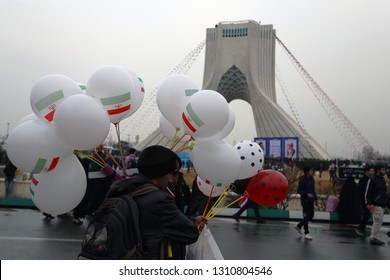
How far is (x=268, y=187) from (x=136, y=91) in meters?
1.44

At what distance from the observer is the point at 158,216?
211 centimetres

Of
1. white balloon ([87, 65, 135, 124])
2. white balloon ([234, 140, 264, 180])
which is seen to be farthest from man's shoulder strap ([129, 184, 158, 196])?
white balloon ([234, 140, 264, 180])

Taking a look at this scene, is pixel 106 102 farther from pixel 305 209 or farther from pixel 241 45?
pixel 241 45

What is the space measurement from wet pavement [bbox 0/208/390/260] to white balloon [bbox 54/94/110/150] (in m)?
3.30

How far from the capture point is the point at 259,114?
145 feet

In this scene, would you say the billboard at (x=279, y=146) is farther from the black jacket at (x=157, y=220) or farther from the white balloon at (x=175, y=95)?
the black jacket at (x=157, y=220)

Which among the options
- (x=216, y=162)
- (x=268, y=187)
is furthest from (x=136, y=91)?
(x=268, y=187)

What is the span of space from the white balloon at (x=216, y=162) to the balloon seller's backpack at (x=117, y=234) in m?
1.10

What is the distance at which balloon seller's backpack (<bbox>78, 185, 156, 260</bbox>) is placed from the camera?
2.05m

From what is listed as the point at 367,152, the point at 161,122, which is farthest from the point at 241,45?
the point at 161,122

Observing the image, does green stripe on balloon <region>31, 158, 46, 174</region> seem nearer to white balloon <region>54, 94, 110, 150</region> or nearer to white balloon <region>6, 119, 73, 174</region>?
white balloon <region>6, 119, 73, 174</region>

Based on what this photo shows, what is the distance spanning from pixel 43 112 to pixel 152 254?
1291 mm

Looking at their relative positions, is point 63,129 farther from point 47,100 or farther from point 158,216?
point 158,216

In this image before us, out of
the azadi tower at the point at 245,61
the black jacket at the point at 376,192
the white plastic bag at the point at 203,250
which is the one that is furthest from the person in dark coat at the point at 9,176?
the azadi tower at the point at 245,61
